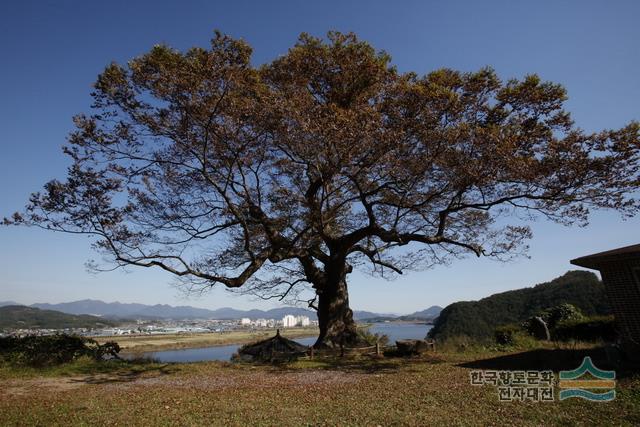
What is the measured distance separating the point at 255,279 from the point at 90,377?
693 centimetres

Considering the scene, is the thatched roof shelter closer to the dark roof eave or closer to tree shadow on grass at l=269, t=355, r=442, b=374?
tree shadow on grass at l=269, t=355, r=442, b=374

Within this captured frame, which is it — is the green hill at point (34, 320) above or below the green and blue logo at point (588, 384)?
below

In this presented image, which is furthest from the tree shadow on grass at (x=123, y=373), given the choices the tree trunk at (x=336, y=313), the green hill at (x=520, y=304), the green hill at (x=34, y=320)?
the green hill at (x=34, y=320)

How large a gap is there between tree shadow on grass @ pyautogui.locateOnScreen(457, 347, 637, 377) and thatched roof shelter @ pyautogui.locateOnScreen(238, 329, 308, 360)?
7.00 meters

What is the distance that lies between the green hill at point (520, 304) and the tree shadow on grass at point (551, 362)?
19.6 m

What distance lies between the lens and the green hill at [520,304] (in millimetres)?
32062

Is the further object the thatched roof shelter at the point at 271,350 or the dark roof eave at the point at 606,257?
the thatched roof shelter at the point at 271,350

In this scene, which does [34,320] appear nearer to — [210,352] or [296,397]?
[210,352]

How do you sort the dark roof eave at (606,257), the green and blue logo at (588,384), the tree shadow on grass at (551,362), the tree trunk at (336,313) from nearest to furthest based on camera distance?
the green and blue logo at (588,384)
the tree shadow on grass at (551,362)
the dark roof eave at (606,257)
the tree trunk at (336,313)

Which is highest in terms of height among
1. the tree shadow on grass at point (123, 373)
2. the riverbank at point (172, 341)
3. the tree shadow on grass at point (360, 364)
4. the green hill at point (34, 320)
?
the tree shadow on grass at point (360, 364)

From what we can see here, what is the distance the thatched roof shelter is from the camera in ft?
51.7

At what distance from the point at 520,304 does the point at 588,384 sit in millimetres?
37077

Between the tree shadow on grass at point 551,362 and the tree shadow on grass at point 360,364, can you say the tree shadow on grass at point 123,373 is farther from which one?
the tree shadow on grass at point 551,362

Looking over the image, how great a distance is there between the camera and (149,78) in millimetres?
10930
